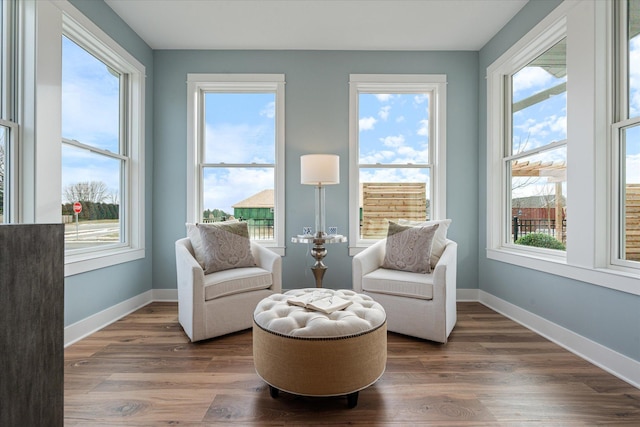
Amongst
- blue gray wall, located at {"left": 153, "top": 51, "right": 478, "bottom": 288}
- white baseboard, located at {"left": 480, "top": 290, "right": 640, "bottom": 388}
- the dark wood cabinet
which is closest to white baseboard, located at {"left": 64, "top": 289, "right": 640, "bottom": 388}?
white baseboard, located at {"left": 480, "top": 290, "right": 640, "bottom": 388}

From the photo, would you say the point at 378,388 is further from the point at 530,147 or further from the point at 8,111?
the point at 8,111

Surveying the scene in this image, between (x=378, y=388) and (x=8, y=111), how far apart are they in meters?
2.92

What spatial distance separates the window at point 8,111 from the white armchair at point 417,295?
8.14ft

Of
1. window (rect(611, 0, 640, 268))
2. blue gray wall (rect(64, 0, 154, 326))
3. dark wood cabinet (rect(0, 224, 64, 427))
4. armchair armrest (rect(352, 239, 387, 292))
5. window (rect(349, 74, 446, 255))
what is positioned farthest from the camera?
window (rect(349, 74, 446, 255))

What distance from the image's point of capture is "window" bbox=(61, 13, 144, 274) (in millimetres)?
2648

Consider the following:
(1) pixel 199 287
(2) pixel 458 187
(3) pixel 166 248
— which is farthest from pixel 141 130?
(2) pixel 458 187

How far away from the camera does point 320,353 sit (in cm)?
163

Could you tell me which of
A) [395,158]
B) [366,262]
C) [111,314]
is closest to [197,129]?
[111,314]

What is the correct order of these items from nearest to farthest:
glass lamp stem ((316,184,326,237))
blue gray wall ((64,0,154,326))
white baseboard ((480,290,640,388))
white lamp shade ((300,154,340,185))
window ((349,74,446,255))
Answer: white baseboard ((480,290,640,388)) < blue gray wall ((64,0,154,326)) < white lamp shade ((300,154,340,185)) < glass lamp stem ((316,184,326,237)) < window ((349,74,446,255))

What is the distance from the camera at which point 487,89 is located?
11.6 ft

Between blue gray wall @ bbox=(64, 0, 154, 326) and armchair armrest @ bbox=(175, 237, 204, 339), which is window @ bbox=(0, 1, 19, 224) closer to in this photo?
blue gray wall @ bbox=(64, 0, 154, 326)

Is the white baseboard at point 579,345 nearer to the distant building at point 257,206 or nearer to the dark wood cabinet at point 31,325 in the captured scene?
the distant building at point 257,206

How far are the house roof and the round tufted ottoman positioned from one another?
212 cm

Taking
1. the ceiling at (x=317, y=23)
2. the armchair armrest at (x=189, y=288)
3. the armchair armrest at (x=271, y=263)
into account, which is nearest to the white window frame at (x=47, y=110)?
the ceiling at (x=317, y=23)
